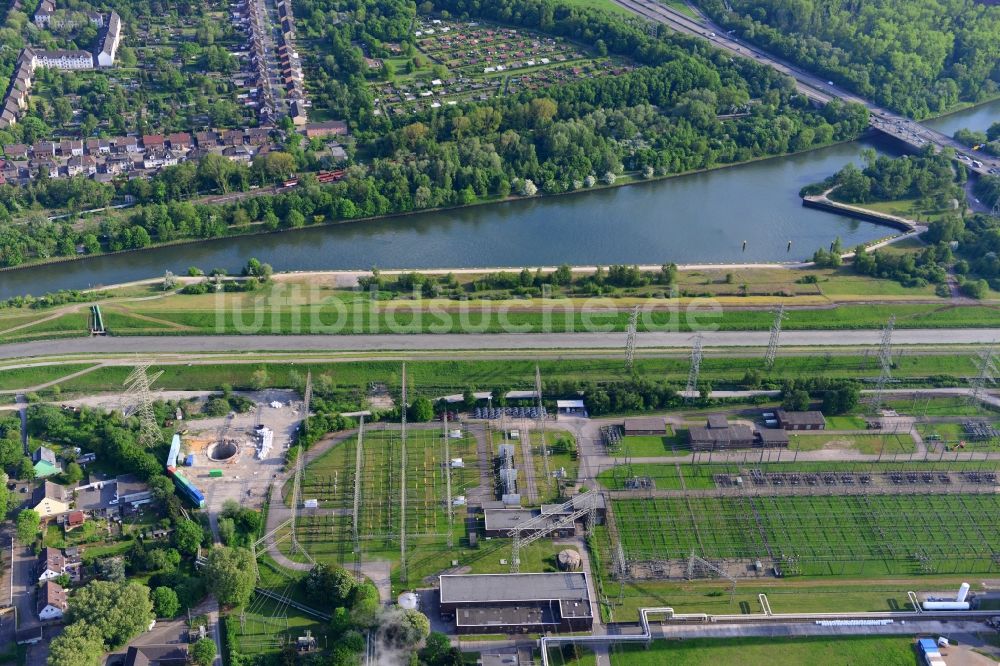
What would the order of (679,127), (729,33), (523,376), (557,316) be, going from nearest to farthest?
(523,376), (557,316), (679,127), (729,33)

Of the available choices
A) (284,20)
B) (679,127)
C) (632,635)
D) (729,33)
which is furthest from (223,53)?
(632,635)

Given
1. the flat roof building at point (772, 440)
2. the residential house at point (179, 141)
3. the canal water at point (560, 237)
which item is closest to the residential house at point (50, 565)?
the canal water at point (560, 237)

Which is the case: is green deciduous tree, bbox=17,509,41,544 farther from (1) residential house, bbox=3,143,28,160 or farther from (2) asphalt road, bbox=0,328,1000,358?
(1) residential house, bbox=3,143,28,160

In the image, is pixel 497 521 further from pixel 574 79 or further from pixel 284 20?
pixel 284 20

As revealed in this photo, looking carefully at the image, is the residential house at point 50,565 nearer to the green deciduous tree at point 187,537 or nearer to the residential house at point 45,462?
the green deciduous tree at point 187,537

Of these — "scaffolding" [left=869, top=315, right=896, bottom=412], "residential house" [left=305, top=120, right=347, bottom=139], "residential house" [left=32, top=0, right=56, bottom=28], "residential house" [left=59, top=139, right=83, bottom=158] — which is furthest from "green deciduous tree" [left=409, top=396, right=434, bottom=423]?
"residential house" [left=32, top=0, right=56, bottom=28]

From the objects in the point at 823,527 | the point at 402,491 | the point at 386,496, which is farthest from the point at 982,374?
the point at 386,496
